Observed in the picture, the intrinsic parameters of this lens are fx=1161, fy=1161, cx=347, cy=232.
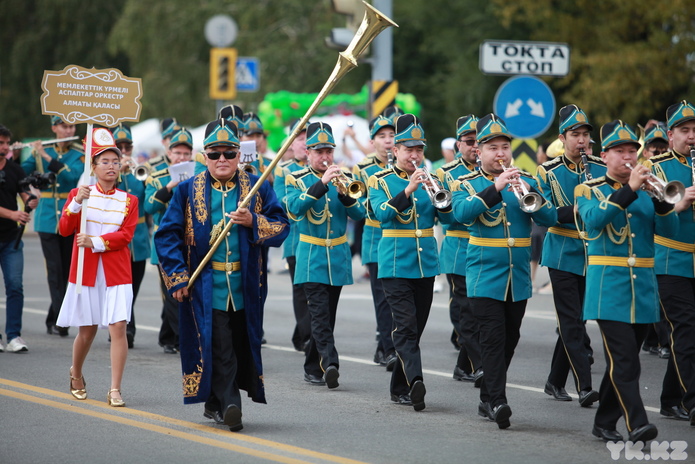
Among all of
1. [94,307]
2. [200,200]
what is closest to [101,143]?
[94,307]

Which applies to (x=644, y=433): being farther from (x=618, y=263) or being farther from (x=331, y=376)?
(x=331, y=376)

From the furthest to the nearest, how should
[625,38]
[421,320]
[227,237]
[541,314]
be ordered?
1. [625,38]
2. [541,314]
3. [421,320]
4. [227,237]

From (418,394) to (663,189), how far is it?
8.04 feet

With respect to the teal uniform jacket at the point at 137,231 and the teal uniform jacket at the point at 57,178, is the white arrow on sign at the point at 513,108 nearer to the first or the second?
the teal uniform jacket at the point at 137,231

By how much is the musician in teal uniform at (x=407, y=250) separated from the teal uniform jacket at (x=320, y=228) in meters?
0.81

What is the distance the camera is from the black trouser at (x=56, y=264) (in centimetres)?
1248

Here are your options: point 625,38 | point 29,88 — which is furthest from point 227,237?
point 29,88

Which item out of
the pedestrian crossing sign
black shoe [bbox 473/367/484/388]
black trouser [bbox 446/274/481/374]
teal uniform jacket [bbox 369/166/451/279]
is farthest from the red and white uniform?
the pedestrian crossing sign

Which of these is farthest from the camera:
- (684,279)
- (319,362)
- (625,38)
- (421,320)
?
(625,38)

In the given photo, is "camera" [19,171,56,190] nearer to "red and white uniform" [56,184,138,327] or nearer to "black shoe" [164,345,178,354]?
"black shoe" [164,345,178,354]

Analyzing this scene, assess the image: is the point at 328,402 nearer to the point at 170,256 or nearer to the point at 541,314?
the point at 170,256

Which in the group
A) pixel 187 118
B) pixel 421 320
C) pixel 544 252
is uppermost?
pixel 187 118

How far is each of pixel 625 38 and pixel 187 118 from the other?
2180cm

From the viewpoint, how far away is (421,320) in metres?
9.21
